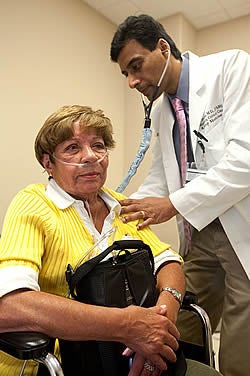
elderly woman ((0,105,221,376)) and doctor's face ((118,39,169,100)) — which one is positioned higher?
doctor's face ((118,39,169,100))

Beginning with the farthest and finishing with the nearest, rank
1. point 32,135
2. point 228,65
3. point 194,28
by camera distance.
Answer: point 194,28
point 32,135
point 228,65

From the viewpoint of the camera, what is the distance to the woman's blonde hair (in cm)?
123

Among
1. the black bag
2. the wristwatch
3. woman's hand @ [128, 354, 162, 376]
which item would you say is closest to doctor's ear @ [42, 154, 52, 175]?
the black bag

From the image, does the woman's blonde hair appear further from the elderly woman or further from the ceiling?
the ceiling

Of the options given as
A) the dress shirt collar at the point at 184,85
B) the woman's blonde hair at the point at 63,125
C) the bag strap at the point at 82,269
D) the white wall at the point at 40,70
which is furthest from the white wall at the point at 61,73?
the bag strap at the point at 82,269

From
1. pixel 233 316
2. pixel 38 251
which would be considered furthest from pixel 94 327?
→ pixel 233 316

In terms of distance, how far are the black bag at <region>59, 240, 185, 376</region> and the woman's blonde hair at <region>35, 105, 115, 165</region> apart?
0.43 metres

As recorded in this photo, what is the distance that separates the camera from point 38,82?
7.38 feet

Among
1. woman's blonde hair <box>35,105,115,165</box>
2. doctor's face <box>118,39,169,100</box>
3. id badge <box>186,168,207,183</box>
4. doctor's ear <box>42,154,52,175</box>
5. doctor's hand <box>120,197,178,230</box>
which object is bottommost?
doctor's hand <box>120,197,178,230</box>

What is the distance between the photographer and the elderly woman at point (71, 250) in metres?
0.92

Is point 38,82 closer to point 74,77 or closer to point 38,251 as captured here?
point 74,77

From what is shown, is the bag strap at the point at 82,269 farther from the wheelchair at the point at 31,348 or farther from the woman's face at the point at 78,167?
the woman's face at the point at 78,167

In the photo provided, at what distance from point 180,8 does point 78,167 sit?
200cm

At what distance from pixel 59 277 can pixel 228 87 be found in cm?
100
